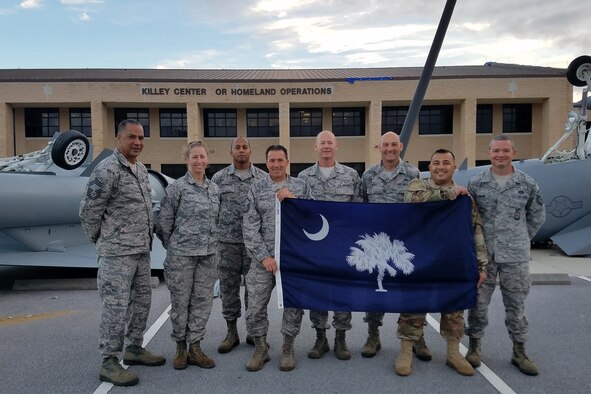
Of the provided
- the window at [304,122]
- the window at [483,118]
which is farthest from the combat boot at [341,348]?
the window at [483,118]

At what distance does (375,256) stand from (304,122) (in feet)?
75.5

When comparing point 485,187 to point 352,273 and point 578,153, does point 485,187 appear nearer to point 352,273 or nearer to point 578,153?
point 352,273

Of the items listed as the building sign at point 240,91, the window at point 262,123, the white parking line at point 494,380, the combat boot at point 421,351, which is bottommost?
the white parking line at point 494,380

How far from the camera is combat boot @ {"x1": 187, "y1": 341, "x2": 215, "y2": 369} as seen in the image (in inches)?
160

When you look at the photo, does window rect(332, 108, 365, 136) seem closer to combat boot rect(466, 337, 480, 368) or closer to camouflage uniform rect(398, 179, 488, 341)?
camouflage uniform rect(398, 179, 488, 341)

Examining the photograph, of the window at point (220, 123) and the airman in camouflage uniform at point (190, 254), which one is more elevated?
the window at point (220, 123)

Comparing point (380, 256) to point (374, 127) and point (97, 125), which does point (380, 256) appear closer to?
point (374, 127)

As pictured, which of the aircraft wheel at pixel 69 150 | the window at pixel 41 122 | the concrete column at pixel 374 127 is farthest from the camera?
the window at pixel 41 122

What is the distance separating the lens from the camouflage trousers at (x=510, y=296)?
13.0ft

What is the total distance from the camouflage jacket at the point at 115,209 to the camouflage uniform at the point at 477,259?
2298mm

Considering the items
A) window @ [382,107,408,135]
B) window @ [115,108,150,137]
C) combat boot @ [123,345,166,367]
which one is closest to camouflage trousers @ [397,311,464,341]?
combat boot @ [123,345,166,367]

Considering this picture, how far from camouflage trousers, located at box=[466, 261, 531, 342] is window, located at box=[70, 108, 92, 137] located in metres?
25.9

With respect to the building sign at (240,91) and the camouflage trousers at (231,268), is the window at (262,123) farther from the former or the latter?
the camouflage trousers at (231,268)

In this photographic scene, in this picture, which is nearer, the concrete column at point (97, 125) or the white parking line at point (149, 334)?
the white parking line at point (149, 334)
